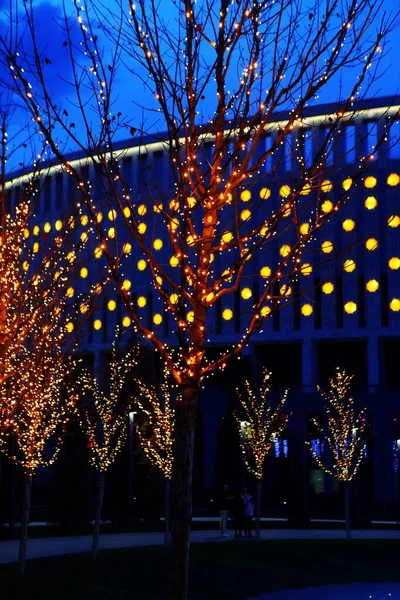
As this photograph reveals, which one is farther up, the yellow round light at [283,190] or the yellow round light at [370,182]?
the yellow round light at [370,182]

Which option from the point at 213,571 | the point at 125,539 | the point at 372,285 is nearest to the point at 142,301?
the point at 372,285

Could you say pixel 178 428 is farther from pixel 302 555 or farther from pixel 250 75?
pixel 302 555

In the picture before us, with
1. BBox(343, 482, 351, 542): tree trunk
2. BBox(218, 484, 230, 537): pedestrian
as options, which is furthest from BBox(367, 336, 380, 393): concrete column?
BBox(343, 482, 351, 542): tree trunk

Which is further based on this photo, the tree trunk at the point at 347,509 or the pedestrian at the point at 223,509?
the pedestrian at the point at 223,509

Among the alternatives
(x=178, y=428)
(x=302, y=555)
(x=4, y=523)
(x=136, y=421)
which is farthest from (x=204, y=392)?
(x=178, y=428)

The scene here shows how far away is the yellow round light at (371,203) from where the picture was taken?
57938mm

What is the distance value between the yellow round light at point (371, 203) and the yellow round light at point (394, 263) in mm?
3305

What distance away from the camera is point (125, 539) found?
25.6m

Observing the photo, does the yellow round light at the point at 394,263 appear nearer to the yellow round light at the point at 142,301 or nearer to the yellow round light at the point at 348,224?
the yellow round light at the point at 348,224

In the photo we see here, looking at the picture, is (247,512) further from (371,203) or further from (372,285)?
(371,203)

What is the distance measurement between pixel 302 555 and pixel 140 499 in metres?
12.6

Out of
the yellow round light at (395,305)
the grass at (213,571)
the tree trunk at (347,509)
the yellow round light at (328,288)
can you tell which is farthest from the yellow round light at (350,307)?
the grass at (213,571)

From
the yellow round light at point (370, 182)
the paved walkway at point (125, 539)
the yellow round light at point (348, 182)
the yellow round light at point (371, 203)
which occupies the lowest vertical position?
the paved walkway at point (125, 539)

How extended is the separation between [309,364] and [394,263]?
8204mm
